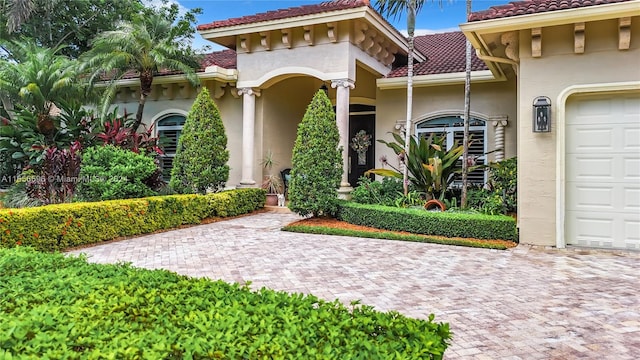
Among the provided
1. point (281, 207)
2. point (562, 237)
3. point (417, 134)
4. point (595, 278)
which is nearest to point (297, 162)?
point (281, 207)

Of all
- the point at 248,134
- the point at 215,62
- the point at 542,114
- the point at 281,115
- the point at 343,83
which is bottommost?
the point at 542,114

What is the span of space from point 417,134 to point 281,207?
14.6 ft

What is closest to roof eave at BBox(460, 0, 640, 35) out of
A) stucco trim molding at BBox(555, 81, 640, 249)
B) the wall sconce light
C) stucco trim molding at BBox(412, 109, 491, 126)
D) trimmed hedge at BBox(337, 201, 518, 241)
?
stucco trim molding at BBox(555, 81, 640, 249)

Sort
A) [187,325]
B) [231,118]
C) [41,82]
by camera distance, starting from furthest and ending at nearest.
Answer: [231,118] → [41,82] → [187,325]

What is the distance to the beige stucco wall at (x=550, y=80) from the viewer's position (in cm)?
679

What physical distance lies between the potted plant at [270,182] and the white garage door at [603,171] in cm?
757

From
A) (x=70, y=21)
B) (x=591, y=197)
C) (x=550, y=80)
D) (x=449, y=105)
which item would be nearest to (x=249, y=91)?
(x=449, y=105)

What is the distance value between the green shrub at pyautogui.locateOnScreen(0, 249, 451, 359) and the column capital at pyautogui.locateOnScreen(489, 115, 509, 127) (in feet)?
33.2

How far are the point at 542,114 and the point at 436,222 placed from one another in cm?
259

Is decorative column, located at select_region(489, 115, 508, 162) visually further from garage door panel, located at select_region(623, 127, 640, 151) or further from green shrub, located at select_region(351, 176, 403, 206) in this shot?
garage door panel, located at select_region(623, 127, 640, 151)

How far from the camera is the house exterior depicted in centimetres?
681

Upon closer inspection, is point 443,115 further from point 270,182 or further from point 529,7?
point 270,182

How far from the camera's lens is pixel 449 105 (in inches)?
Result: 462

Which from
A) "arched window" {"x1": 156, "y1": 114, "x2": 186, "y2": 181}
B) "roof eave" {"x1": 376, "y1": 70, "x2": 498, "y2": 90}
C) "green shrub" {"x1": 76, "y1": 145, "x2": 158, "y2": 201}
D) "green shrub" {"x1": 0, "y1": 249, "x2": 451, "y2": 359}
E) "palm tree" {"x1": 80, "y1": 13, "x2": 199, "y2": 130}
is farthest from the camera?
"arched window" {"x1": 156, "y1": 114, "x2": 186, "y2": 181}
